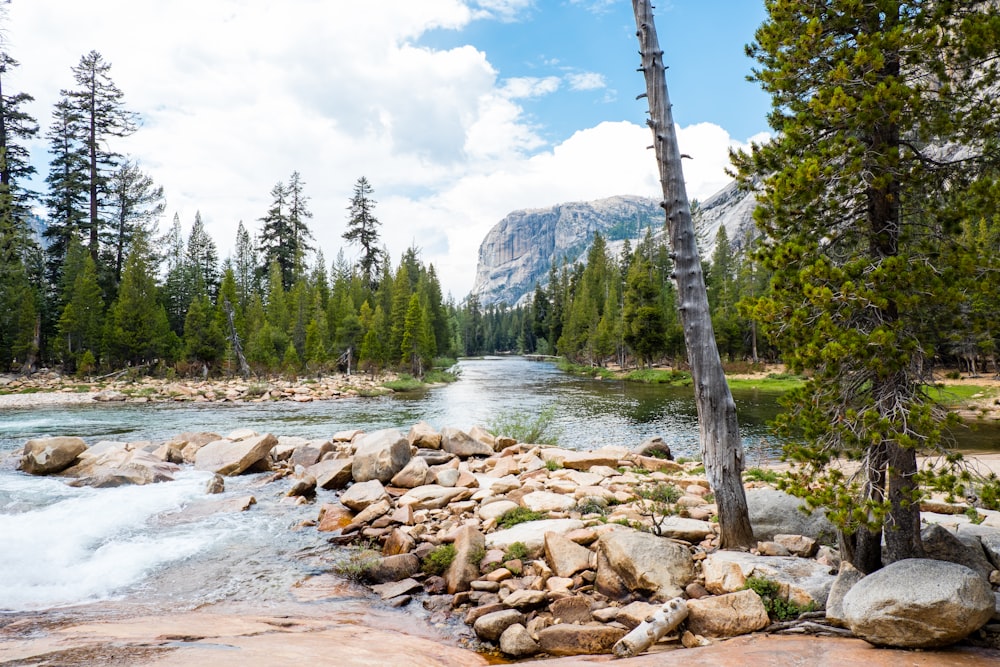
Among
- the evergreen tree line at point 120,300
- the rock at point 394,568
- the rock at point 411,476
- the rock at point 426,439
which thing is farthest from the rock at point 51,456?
the evergreen tree line at point 120,300

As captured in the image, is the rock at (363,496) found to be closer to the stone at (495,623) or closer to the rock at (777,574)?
the stone at (495,623)

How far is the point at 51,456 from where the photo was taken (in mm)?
11281

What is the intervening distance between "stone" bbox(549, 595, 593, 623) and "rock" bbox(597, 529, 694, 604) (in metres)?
0.49

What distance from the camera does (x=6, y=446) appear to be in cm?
1500

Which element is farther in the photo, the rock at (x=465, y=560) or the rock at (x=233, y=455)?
the rock at (x=233, y=455)

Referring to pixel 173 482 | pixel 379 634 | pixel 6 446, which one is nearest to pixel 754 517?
pixel 379 634

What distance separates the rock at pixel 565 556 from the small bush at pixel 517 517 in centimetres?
112

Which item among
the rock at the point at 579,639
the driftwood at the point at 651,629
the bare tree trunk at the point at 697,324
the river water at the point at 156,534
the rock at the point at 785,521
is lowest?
the river water at the point at 156,534

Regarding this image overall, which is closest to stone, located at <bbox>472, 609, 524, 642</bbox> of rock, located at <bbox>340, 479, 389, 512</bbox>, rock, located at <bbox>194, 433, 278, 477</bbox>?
rock, located at <bbox>340, 479, 389, 512</bbox>

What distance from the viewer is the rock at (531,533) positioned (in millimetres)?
5973

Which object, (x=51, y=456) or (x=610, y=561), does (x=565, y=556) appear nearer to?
(x=610, y=561)

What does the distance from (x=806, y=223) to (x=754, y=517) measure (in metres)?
3.34

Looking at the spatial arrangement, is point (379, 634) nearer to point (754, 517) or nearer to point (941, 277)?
point (754, 517)

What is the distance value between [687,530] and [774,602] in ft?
4.65
